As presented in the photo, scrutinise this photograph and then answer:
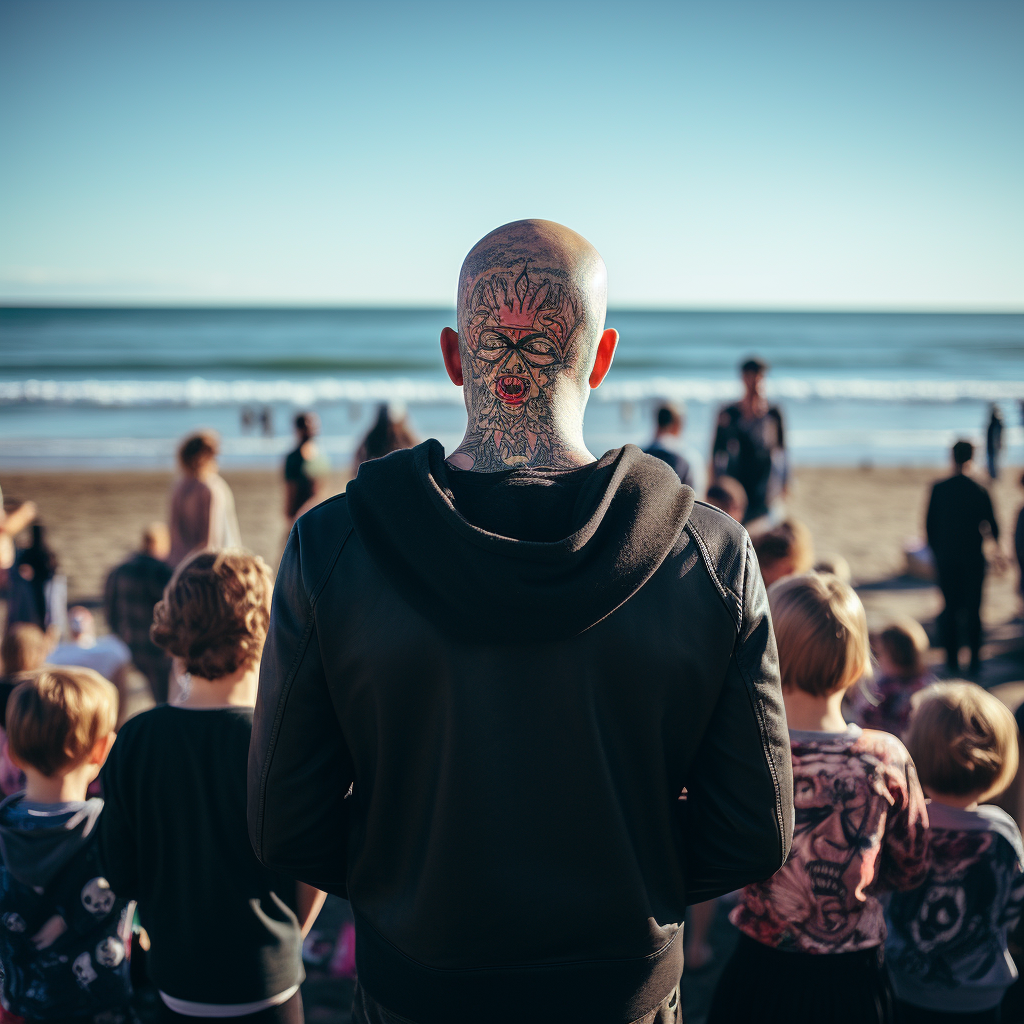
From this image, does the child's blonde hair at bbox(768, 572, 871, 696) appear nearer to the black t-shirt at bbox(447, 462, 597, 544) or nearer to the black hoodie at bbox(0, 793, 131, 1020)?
the black t-shirt at bbox(447, 462, 597, 544)

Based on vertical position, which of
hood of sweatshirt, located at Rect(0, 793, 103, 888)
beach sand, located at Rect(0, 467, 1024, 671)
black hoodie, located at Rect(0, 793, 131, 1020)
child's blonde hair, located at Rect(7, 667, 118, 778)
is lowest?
beach sand, located at Rect(0, 467, 1024, 671)

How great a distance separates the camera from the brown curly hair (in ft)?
7.06

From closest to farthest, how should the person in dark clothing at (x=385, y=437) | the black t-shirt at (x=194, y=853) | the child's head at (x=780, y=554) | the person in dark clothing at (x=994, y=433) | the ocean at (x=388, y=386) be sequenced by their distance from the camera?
1. the black t-shirt at (x=194, y=853)
2. the child's head at (x=780, y=554)
3. the person in dark clothing at (x=385, y=437)
4. the person in dark clothing at (x=994, y=433)
5. the ocean at (x=388, y=386)

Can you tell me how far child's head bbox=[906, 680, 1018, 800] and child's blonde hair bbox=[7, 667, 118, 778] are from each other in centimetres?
234

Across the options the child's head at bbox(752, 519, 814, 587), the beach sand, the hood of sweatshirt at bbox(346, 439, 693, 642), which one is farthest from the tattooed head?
the beach sand

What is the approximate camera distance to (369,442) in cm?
479

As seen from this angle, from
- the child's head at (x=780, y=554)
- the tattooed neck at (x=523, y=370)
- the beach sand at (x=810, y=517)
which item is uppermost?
the tattooed neck at (x=523, y=370)

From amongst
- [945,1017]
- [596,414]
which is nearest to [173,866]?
[945,1017]

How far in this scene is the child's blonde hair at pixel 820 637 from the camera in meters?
2.22

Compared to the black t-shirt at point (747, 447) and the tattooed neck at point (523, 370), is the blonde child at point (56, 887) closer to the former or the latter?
the tattooed neck at point (523, 370)

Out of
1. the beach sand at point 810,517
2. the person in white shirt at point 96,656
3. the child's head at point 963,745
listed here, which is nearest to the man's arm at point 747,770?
the child's head at point 963,745

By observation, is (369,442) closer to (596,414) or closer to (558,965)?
(558,965)

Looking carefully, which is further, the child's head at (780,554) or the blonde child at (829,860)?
the child's head at (780,554)

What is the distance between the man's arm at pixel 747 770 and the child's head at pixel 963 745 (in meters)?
1.08
